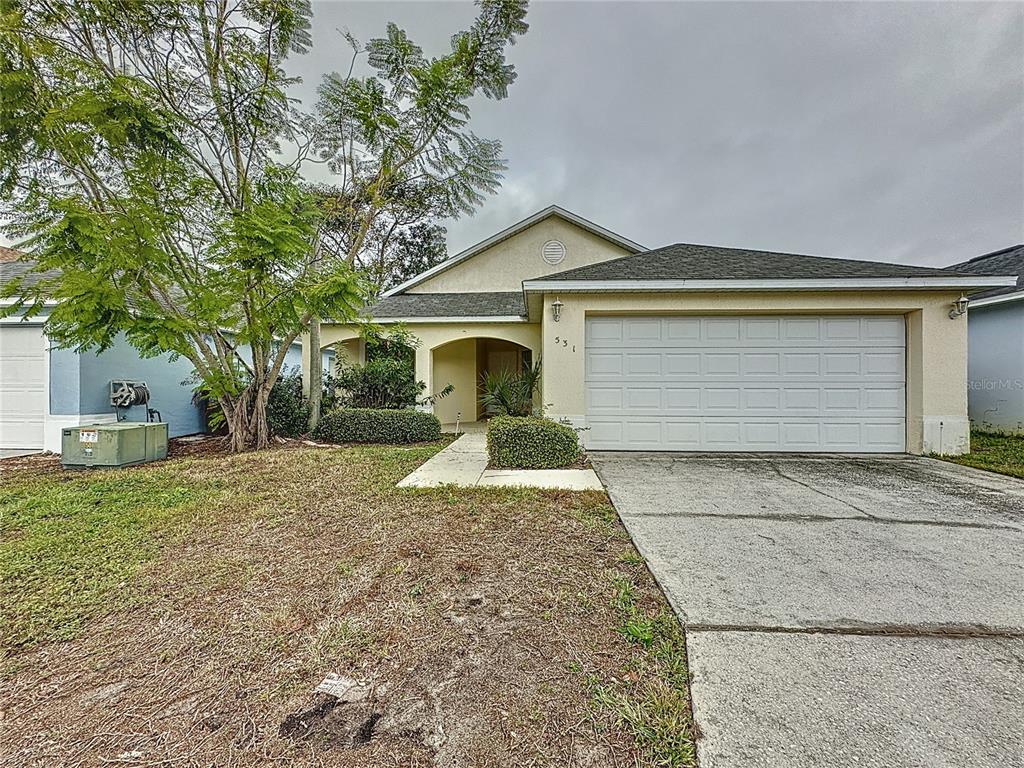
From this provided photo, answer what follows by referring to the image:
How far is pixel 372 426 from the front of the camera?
9.64 metres

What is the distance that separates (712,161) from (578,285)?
1105cm

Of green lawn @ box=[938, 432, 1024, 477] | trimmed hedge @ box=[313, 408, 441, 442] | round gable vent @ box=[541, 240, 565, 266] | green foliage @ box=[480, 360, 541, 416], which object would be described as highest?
round gable vent @ box=[541, 240, 565, 266]

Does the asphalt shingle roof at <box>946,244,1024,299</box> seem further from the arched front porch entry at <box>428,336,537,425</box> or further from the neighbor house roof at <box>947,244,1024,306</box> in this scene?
the arched front porch entry at <box>428,336,537,425</box>

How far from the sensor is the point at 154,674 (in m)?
2.20

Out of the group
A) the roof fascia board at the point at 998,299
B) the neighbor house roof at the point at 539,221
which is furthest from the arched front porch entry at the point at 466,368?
the roof fascia board at the point at 998,299

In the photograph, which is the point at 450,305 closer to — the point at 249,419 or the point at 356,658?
the point at 249,419

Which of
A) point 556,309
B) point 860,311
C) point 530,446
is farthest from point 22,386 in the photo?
point 860,311


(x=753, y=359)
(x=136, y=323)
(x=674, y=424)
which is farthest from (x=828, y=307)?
(x=136, y=323)

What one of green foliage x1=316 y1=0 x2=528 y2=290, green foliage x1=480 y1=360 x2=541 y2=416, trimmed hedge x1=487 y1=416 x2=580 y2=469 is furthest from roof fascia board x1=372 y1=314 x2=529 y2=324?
trimmed hedge x1=487 y1=416 x2=580 y2=469

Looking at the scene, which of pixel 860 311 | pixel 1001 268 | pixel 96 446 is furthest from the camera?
pixel 1001 268

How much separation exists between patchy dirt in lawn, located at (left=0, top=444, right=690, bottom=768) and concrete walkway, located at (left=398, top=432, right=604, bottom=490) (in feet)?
5.19

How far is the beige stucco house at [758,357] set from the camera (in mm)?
7688

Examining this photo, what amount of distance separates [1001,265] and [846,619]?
15324 millimetres

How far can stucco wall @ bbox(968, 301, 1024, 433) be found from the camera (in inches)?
385
